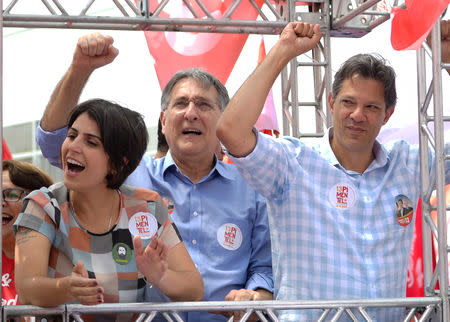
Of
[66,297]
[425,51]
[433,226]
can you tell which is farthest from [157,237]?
[425,51]

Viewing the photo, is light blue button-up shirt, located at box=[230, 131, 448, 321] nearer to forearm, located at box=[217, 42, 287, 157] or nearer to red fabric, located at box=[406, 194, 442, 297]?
forearm, located at box=[217, 42, 287, 157]

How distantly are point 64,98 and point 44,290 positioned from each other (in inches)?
35.7

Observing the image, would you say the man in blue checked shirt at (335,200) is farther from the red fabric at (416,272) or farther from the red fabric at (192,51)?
the red fabric at (192,51)

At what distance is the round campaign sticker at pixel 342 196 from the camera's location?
110 inches

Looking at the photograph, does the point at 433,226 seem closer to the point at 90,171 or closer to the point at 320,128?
the point at 90,171

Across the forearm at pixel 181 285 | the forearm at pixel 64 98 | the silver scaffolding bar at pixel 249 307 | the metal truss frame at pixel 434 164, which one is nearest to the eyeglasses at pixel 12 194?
the forearm at pixel 64 98

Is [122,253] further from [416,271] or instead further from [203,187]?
[416,271]

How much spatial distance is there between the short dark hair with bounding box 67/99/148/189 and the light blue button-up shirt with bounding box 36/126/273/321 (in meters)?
0.41

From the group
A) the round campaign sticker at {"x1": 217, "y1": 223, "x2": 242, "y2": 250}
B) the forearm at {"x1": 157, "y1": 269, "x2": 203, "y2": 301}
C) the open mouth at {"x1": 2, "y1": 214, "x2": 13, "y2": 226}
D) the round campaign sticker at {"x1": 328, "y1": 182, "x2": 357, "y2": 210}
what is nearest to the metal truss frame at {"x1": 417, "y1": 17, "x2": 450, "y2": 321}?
the round campaign sticker at {"x1": 328, "y1": 182, "x2": 357, "y2": 210}

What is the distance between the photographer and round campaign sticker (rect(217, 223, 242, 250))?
2.96 meters

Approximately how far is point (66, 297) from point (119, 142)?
0.57 metres

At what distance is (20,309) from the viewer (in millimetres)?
2348

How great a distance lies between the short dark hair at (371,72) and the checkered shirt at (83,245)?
1121 mm

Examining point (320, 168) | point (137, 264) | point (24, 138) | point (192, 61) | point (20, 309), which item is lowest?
point (20, 309)
